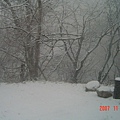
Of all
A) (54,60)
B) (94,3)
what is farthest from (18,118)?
(94,3)

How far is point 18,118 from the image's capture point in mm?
6562

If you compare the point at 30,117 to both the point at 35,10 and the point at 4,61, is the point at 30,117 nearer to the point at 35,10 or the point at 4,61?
the point at 35,10

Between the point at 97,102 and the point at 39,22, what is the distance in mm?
8546

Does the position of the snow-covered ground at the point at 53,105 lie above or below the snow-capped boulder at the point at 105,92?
below

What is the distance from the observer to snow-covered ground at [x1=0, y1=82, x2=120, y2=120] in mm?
6793

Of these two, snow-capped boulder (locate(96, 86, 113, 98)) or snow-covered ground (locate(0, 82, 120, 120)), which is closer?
snow-covered ground (locate(0, 82, 120, 120))

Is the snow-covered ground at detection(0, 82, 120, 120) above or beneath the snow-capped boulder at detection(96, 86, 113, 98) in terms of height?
beneath

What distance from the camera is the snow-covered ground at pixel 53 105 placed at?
6793 mm
